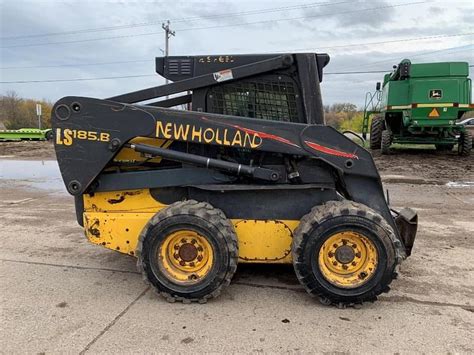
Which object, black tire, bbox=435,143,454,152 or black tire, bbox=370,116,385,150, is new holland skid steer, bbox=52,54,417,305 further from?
black tire, bbox=435,143,454,152

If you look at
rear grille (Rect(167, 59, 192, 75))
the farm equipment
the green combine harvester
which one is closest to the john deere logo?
the green combine harvester

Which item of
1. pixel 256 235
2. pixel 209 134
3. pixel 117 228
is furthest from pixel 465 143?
pixel 117 228

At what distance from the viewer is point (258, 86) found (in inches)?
157

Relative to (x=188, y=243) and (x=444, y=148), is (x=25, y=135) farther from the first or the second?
(x=188, y=243)

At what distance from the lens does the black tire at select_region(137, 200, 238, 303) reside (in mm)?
3574

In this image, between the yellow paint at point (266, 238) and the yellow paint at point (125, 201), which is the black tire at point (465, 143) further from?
the yellow paint at point (125, 201)

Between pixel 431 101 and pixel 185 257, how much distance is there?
42.1ft

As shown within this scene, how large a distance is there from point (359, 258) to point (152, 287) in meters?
1.72

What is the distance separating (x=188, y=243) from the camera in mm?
3691

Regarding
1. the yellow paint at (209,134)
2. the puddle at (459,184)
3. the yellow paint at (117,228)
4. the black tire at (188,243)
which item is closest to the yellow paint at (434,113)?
the puddle at (459,184)

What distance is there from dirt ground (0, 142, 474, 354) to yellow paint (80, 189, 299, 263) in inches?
14.1

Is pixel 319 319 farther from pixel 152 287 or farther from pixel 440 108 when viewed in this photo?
pixel 440 108

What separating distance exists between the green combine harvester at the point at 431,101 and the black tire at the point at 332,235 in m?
12.1

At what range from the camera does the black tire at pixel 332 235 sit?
3.50m
